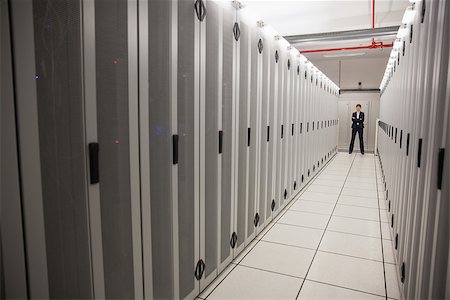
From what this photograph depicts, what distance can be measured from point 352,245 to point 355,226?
0.58m

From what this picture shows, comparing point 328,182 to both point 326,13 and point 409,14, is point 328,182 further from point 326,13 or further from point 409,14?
point 409,14

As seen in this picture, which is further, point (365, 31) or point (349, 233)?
point (365, 31)

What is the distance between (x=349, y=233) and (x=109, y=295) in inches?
105

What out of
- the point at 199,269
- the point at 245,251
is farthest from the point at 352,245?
the point at 199,269

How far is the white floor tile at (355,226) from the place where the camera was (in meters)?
3.24

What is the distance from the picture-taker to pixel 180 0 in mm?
1574

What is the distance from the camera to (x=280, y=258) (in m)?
2.61

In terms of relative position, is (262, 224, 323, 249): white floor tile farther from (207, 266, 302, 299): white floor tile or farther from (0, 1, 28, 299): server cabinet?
(0, 1, 28, 299): server cabinet

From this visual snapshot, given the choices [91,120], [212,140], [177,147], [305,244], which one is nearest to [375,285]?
[305,244]

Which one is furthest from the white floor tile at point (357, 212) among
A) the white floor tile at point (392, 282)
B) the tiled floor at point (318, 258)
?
the white floor tile at point (392, 282)

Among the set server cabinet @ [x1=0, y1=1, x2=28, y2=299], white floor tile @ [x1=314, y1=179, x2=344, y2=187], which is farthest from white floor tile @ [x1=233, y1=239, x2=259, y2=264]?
white floor tile @ [x1=314, y1=179, x2=344, y2=187]

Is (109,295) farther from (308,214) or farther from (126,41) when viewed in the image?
(308,214)

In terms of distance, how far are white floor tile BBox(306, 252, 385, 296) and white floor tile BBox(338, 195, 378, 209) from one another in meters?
1.83

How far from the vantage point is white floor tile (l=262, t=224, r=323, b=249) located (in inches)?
115
